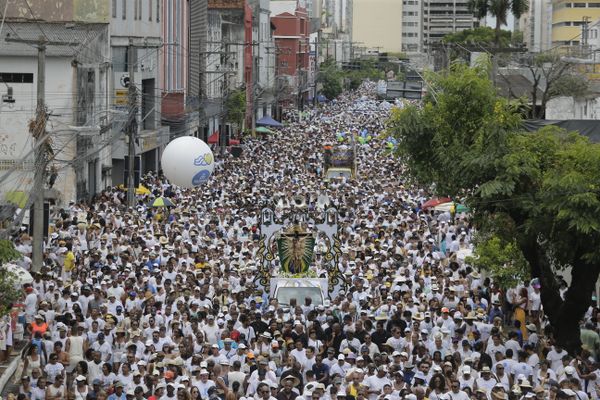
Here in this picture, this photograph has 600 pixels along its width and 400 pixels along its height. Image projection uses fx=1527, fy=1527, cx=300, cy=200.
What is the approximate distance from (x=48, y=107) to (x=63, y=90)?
1763 mm

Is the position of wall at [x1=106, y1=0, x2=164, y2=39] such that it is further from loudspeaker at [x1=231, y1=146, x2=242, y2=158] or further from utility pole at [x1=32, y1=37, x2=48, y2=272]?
utility pole at [x1=32, y1=37, x2=48, y2=272]

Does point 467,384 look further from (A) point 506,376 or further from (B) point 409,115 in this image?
(B) point 409,115

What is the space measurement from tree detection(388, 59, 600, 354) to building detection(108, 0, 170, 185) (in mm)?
20124

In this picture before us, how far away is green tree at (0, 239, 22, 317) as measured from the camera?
818 inches

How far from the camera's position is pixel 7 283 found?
2134 cm

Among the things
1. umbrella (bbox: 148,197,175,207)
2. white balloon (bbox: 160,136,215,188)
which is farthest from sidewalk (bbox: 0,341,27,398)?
umbrella (bbox: 148,197,175,207)

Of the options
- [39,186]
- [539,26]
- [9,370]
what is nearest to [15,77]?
[39,186]

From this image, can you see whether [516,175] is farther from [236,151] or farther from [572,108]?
[236,151]

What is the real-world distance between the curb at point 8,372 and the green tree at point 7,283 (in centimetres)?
88

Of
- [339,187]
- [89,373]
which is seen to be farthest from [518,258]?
[339,187]

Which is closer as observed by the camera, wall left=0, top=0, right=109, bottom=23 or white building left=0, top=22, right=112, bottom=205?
white building left=0, top=22, right=112, bottom=205

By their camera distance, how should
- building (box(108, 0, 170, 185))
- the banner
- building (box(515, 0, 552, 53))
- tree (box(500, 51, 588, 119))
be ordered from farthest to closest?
building (box(515, 0, 552, 53)) → tree (box(500, 51, 588, 119)) → building (box(108, 0, 170, 185)) → the banner

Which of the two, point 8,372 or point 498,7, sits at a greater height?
point 498,7

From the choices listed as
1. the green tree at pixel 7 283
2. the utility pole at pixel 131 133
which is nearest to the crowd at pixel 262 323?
the green tree at pixel 7 283
